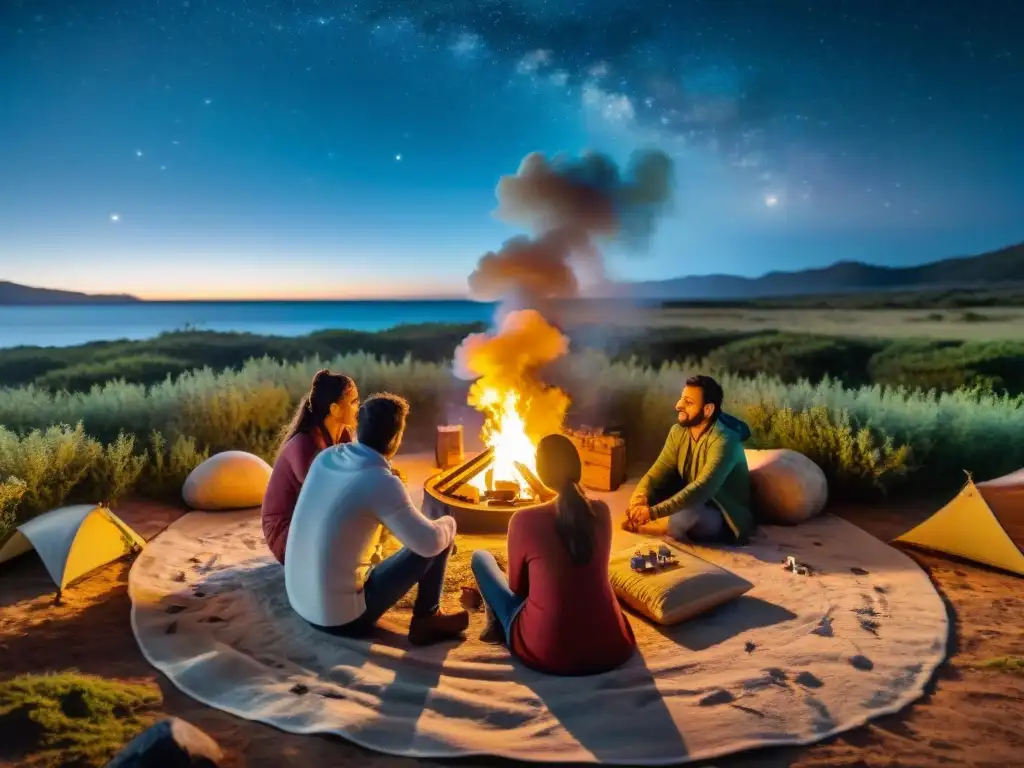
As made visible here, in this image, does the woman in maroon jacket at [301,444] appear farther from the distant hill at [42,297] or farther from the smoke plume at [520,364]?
the distant hill at [42,297]

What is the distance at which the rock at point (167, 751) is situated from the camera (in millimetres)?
2908

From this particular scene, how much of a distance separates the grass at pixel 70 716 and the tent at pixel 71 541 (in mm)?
1592

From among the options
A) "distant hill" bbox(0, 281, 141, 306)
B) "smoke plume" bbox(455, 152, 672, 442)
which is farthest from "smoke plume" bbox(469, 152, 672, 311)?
"distant hill" bbox(0, 281, 141, 306)

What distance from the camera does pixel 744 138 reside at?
12.1 meters

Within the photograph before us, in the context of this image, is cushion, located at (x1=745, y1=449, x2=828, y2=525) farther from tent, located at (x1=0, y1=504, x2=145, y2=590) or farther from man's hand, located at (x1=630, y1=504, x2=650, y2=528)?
tent, located at (x1=0, y1=504, x2=145, y2=590)

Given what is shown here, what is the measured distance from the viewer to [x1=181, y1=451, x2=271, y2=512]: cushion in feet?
23.1

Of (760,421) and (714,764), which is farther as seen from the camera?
(760,421)

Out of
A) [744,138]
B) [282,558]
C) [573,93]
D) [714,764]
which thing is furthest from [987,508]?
[573,93]

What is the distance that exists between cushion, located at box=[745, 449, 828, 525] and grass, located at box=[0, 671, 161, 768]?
5434mm

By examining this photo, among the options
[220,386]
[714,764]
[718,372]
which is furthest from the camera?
[718,372]

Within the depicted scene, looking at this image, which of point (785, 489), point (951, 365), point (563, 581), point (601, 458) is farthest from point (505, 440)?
point (951, 365)

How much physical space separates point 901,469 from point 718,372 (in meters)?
5.50

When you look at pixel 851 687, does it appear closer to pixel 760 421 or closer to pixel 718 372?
pixel 760 421

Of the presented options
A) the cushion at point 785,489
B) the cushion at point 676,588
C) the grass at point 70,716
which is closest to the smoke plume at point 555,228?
the cushion at point 785,489
